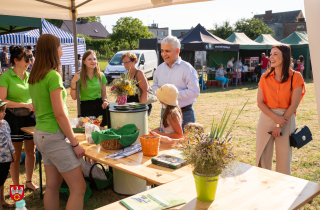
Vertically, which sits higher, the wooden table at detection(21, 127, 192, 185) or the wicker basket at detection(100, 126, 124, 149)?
the wicker basket at detection(100, 126, 124, 149)

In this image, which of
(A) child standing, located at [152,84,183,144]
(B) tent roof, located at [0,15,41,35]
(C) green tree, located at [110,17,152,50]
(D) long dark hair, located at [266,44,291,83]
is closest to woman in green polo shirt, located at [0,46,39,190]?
(A) child standing, located at [152,84,183,144]

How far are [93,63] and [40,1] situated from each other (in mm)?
920

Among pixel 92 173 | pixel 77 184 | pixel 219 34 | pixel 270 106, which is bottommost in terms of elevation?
pixel 92 173

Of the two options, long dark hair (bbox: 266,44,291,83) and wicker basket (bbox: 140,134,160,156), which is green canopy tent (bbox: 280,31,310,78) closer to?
long dark hair (bbox: 266,44,291,83)

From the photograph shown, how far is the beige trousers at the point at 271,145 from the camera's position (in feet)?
9.74

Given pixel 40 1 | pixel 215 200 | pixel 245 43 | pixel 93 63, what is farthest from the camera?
pixel 245 43

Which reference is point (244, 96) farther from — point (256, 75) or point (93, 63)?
point (93, 63)

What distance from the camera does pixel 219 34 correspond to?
35.9 m

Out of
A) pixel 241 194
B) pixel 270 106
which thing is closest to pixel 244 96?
pixel 270 106

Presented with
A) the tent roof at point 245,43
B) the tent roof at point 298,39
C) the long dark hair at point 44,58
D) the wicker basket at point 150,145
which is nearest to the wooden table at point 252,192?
the wicker basket at point 150,145

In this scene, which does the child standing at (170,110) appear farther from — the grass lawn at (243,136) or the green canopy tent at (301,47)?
the green canopy tent at (301,47)

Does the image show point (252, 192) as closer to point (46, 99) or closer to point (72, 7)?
point (46, 99)

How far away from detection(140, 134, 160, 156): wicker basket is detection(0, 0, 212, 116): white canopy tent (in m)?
1.63

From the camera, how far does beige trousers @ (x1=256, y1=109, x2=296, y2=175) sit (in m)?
2.97
